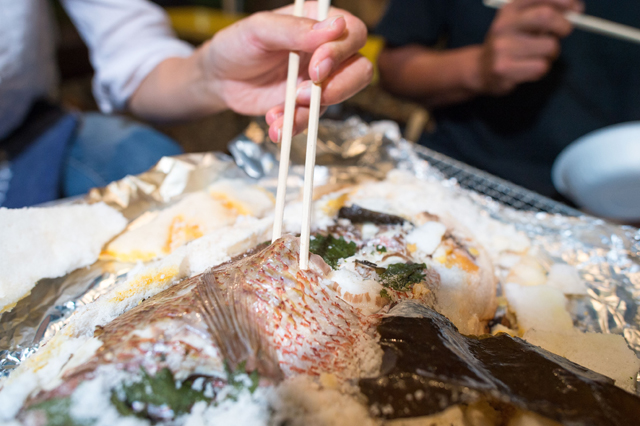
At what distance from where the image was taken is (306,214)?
86 centimetres

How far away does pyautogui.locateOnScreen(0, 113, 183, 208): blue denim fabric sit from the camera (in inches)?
56.6

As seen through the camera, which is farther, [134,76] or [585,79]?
[585,79]

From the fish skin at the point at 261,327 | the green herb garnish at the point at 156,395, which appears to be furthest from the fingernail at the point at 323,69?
the green herb garnish at the point at 156,395

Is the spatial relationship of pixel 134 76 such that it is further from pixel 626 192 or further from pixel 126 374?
pixel 626 192

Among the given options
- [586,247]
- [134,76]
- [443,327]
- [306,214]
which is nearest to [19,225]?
[306,214]

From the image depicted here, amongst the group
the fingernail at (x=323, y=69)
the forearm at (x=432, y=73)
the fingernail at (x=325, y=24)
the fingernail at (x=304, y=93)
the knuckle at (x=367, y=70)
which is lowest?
the forearm at (x=432, y=73)

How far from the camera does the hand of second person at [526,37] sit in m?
1.63

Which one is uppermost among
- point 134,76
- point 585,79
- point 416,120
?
point 585,79

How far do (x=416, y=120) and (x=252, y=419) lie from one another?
127 inches

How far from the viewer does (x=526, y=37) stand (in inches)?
67.0

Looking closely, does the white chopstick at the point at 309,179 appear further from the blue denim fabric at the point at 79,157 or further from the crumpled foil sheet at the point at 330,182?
the blue denim fabric at the point at 79,157

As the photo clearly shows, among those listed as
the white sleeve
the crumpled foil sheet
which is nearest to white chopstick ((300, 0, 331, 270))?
the crumpled foil sheet

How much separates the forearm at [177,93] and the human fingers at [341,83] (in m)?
0.47

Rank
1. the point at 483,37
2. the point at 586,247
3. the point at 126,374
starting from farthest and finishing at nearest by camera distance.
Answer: the point at 483,37 < the point at 586,247 < the point at 126,374
